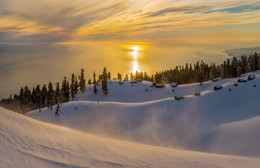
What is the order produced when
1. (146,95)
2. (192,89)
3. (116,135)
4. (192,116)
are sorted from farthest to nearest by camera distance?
(146,95) < (192,89) < (192,116) < (116,135)

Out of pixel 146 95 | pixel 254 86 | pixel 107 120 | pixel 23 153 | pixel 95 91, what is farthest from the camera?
pixel 95 91

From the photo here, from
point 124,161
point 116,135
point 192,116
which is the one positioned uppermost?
point 124,161

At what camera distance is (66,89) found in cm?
8062

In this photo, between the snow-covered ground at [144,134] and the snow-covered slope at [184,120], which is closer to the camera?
the snow-covered ground at [144,134]

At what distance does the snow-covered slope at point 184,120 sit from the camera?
856 inches

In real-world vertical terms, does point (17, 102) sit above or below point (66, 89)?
below

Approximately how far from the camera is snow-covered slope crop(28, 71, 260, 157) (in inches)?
856

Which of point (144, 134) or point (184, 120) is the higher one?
point (184, 120)

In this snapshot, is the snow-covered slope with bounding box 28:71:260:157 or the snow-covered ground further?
the snow-covered slope with bounding box 28:71:260:157

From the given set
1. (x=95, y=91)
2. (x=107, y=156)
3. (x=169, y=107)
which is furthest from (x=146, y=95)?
(x=107, y=156)

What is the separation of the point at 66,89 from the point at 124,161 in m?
80.2

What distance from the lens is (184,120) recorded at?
31.0 meters

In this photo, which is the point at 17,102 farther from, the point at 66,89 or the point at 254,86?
the point at 254,86

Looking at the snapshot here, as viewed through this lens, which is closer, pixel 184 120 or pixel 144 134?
pixel 144 134
